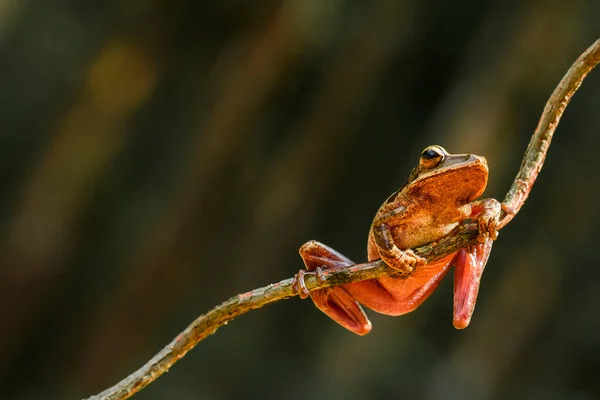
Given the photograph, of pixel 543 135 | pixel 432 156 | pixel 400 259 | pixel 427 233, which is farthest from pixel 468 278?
pixel 543 135

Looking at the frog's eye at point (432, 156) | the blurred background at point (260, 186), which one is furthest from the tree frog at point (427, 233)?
the blurred background at point (260, 186)

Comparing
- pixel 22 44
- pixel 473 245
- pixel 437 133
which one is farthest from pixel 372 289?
pixel 22 44

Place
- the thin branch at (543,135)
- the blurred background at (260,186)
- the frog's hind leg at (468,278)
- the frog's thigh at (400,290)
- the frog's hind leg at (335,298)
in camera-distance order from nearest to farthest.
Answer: the thin branch at (543,135) < the frog's hind leg at (468,278) < the frog's thigh at (400,290) < the frog's hind leg at (335,298) < the blurred background at (260,186)

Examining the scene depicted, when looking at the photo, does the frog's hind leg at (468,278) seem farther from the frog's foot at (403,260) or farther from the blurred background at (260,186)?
the blurred background at (260,186)

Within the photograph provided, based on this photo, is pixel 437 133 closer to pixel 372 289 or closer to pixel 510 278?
pixel 510 278

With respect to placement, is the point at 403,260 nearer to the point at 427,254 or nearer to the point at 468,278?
the point at 427,254

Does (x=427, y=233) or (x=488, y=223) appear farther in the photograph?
(x=427, y=233)

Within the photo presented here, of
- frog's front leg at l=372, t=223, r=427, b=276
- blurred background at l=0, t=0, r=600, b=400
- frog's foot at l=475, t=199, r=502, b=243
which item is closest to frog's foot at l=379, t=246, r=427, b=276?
frog's front leg at l=372, t=223, r=427, b=276
